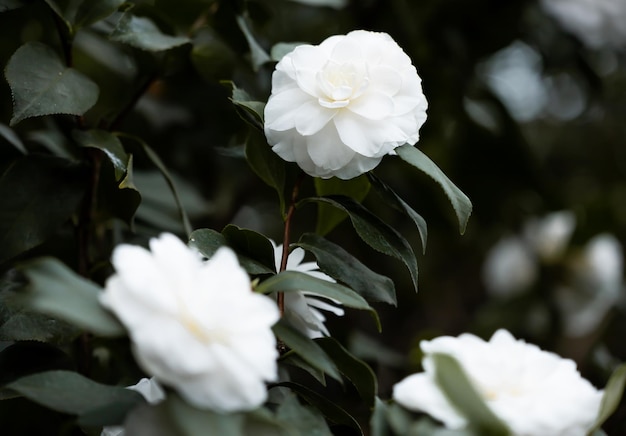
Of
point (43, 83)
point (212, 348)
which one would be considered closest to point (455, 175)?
point (43, 83)

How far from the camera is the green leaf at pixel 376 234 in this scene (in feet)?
1.83

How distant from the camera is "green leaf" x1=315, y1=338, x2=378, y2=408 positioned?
0.50m

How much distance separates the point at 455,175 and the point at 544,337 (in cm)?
33

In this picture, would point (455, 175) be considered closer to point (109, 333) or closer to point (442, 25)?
point (442, 25)

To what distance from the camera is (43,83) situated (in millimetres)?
598

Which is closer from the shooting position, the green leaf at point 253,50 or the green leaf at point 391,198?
the green leaf at point 391,198

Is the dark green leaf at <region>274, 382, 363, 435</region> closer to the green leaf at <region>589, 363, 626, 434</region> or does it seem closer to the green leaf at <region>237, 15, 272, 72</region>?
the green leaf at <region>589, 363, 626, 434</region>

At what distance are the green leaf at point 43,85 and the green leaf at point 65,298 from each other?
0.19m

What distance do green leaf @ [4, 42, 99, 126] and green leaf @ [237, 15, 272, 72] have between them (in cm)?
15

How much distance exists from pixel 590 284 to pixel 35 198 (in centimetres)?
98

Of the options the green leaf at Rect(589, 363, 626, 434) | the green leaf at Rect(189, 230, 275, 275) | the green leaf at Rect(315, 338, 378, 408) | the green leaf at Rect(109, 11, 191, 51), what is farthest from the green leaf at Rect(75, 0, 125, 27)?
the green leaf at Rect(589, 363, 626, 434)

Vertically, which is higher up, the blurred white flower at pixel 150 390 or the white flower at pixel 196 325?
the white flower at pixel 196 325

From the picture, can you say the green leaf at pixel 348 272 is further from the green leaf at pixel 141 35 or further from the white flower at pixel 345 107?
the green leaf at pixel 141 35

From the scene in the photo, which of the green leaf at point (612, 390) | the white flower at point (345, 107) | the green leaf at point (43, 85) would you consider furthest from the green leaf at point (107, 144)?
the green leaf at point (612, 390)
